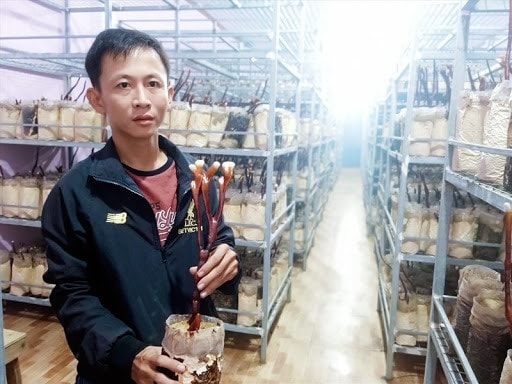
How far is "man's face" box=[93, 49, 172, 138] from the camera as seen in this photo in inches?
39.0

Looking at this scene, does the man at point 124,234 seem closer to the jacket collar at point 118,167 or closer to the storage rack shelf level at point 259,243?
the jacket collar at point 118,167

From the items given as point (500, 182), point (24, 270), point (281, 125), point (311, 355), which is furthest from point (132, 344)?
point (24, 270)

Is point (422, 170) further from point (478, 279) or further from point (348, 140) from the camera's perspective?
point (348, 140)

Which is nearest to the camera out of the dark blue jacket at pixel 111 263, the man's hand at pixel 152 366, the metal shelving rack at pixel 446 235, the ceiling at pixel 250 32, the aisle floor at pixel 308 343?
the man's hand at pixel 152 366

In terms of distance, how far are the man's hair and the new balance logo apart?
323 mm

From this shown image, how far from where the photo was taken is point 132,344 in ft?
2.88

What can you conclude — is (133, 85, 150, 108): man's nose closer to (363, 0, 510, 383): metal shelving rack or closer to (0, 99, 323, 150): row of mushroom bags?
(363, 0, 510, 383): metal shelving rack

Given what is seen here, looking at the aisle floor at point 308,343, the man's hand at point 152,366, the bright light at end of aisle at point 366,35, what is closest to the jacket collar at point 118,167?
the man's hand at point 152,366

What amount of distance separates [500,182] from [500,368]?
1.54 ft

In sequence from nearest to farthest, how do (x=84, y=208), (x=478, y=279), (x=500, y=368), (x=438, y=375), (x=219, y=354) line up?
(x=219, y=354) < (x=84, y=208) < (x=500, y=368) < (x=478, y=279) < (x=438, y=375)

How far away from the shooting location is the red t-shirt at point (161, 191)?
105 centimetres

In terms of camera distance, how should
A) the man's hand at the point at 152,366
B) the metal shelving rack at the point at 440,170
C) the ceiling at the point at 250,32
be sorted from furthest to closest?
the ceiling at the point at 250,32 → the metal shelving rack at the point at 440,170 → the man's hand at the point at 152,366

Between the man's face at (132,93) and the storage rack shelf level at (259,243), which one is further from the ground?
the man's face at (132,93)

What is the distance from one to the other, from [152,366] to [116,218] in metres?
0.33
